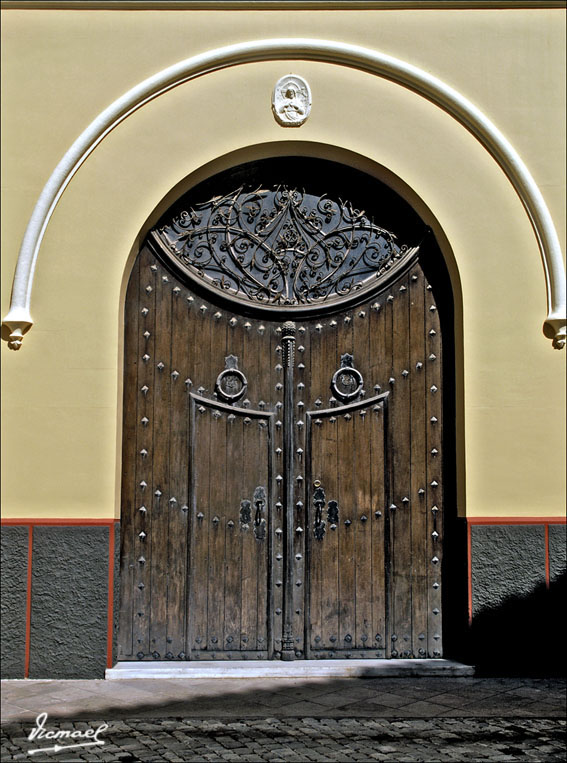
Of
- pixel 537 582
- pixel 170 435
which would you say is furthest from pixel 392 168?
pixel 537 582

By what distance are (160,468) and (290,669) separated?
1.68 m

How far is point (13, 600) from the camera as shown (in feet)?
A: 21.0

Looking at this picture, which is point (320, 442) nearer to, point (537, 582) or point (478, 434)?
point (478, 434)

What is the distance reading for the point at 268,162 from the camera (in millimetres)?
6980

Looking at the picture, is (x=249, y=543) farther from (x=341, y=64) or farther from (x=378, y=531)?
(x=341, y=64)

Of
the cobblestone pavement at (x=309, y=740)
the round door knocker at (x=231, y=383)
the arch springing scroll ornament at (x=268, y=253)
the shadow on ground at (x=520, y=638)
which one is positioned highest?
the arch springing scroll ornament at (x=268, y=253)

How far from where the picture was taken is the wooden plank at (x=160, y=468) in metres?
6.68

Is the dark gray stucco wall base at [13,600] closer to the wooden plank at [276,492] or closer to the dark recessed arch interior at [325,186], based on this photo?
the wooden plank at [276,492]

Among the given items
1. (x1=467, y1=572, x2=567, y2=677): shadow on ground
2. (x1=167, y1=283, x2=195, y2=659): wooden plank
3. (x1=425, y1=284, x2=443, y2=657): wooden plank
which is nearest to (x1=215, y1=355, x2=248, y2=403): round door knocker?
(x1=167, y1=283, x2=195, y2=659): wooden plank

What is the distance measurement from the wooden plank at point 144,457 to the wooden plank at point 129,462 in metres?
0.03

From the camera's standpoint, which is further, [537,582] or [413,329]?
[413,329]

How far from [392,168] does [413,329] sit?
1.18m

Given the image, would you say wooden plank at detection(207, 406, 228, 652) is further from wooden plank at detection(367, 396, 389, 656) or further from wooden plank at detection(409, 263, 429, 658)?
wooden plank at detection(409, 263, 429, 658)

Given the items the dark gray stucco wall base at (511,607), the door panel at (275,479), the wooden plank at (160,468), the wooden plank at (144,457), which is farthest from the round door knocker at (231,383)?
the dark gray stucco wall base at (511,607)
